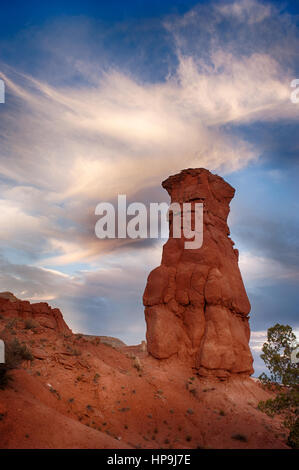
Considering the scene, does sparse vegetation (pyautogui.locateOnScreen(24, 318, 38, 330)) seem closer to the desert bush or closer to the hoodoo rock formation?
the desert bush

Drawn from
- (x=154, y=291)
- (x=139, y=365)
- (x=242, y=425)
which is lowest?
(x=242, y=425)

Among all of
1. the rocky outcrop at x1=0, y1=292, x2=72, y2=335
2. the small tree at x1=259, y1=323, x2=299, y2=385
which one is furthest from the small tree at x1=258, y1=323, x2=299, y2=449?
the rocky outcrop at x1=0, y1=292, x2=72, y2=335

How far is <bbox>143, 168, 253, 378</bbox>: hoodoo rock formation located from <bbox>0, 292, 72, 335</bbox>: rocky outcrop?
7.77 meters

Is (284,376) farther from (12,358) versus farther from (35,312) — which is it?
(35,312)

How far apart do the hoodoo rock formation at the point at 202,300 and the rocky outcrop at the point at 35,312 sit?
7.77 meters

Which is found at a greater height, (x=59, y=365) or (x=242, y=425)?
(x=59, y=365)

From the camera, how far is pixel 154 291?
2950cm

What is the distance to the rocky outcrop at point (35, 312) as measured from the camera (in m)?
25.2

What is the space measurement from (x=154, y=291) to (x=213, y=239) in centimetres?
719

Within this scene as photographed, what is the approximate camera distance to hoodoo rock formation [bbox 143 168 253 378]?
26594 millimetres
